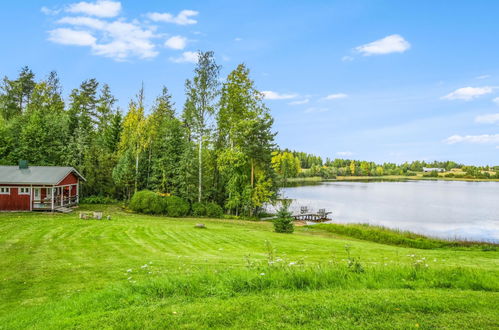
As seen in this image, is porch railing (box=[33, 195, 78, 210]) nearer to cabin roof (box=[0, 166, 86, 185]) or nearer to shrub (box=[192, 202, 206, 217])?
cabin roof (box=[0, 166, 86, 185])

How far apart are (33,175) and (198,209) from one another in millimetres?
14342

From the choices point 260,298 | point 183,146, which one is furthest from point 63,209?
point 260,298

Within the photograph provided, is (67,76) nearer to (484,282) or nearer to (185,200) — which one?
(185,200)

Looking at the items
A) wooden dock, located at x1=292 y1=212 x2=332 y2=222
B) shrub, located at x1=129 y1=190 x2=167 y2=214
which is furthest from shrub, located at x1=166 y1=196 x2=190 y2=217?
wooden dock, located at x1=292 y1=212 x2=332 y2=222

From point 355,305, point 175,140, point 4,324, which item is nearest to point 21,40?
point 175,140

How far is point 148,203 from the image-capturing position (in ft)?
88.2

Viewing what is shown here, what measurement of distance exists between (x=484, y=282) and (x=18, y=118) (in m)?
44.1

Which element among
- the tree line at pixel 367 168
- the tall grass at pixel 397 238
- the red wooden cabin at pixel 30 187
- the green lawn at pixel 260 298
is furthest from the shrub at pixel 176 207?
the tree line at pixel 367 168

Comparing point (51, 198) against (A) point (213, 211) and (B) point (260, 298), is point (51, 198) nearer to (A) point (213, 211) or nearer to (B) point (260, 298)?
(A) point (213, 211)

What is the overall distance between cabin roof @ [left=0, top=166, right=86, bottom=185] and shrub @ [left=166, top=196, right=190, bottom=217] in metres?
9.22

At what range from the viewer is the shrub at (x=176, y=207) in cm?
2702

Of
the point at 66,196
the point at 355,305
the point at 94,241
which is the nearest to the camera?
the point at 355,305

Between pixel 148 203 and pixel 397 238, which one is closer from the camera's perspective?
pixel 397 238

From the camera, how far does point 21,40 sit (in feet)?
80.8
